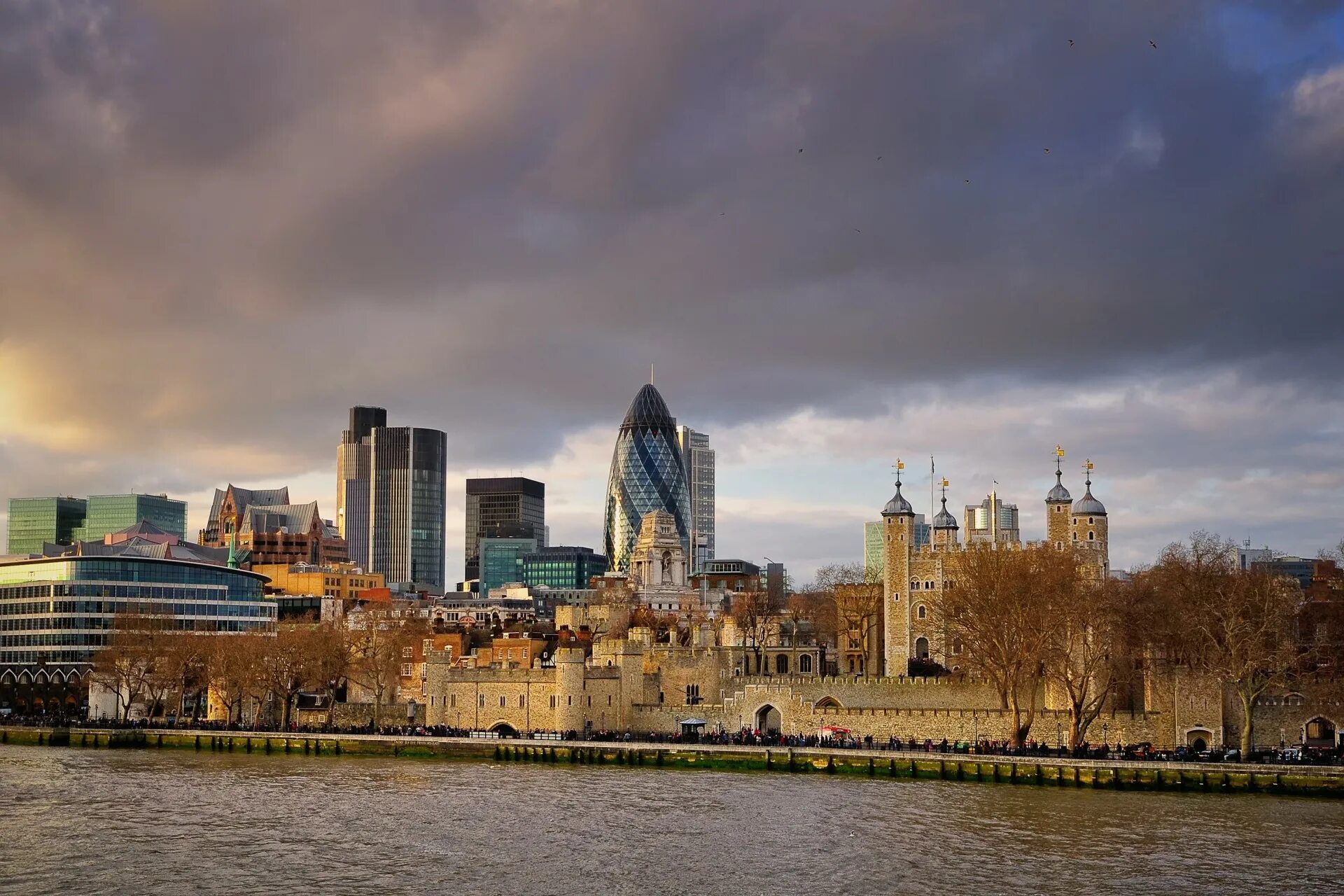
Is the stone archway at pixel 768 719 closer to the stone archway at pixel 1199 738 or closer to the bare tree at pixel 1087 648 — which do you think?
the bare tree at pixel 1087 648

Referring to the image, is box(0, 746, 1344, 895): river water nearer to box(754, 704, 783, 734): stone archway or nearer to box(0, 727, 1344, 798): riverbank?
box(0, 727, 1344, 798): riverbank

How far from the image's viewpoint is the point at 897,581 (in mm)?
109000

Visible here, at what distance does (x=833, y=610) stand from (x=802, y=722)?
3786 centimetres

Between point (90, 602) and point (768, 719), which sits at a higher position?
point (90, 602)

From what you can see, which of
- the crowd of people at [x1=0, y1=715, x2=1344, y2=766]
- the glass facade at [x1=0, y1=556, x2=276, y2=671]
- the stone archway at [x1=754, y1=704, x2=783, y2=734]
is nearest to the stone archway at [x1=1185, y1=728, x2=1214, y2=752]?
the crowd of people at [x1=0, y1=715, x2=1344, y2=766]

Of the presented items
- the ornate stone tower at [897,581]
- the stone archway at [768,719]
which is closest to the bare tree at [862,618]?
the ornate stone tower at [897,581]

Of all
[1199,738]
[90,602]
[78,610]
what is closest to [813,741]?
[1199,738]

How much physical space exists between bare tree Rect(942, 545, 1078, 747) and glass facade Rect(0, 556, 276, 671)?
215 ft

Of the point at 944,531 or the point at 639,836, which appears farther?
the point at 944,531

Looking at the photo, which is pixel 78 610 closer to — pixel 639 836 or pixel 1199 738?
pixel 639 836

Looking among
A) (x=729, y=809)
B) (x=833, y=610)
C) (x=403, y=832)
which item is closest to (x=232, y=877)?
(x=403, y=832)

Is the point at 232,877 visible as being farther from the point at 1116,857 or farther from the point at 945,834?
the point at 1116,857

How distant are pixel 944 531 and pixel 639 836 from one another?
2315 inches

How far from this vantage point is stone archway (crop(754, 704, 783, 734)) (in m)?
92.3
